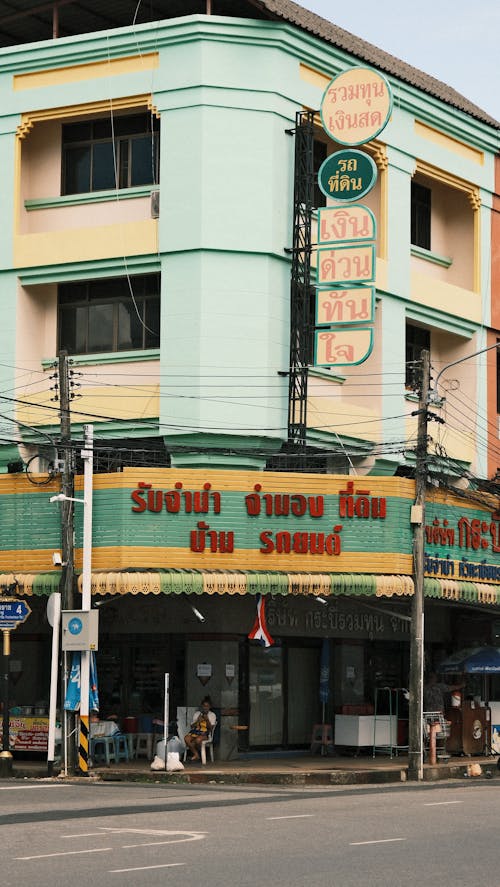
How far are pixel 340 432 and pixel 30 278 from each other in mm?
7867

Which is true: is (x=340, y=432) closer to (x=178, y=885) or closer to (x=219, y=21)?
(x=219, y=21)

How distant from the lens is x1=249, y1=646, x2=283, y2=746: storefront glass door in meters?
34.0

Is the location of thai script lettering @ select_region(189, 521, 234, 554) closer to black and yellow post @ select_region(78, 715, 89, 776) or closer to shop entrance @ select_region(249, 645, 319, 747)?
shop entrance @ select_region(249, 645, 319, 747)

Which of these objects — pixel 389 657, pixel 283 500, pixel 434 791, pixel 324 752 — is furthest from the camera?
pixel 389 657

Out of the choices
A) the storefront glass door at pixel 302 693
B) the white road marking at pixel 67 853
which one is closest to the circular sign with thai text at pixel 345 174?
the storefront glass door at pixel 302 693

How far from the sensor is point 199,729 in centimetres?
3181

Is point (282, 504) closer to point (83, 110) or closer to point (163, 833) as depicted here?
point (83, 110)

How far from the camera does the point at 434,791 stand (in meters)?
27.1

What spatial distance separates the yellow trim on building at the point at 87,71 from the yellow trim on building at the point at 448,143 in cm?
725

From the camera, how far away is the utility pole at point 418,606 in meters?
30.6

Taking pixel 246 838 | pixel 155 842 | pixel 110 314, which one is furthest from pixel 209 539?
pixel 155 842

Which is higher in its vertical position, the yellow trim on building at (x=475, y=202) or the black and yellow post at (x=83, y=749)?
the yellow trim on building at (x=475, y=202)

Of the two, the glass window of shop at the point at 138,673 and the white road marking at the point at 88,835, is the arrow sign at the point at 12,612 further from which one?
the white road marking at the point at 88,835

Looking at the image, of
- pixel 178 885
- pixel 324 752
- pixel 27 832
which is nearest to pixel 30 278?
pixel 324 752
